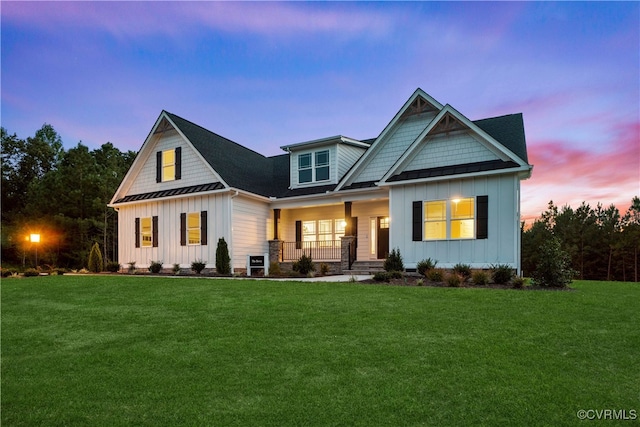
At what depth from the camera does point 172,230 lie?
19.2 meters

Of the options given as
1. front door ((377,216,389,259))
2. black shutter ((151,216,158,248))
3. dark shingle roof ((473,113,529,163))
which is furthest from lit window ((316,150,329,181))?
black shutter ((151,216,158,248))

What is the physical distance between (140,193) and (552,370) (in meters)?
20.5

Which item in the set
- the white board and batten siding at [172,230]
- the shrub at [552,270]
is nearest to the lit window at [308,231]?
the white board and batten siding at [172,230]

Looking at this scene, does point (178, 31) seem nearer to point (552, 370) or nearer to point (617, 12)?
point (617, 12)

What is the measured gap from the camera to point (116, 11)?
12.5 meters

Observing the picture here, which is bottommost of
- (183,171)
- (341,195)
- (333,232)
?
(333,232)

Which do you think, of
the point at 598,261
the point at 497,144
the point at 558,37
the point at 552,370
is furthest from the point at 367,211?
the point at 598,261

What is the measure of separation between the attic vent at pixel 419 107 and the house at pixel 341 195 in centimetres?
4

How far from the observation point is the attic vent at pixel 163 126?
19.5m

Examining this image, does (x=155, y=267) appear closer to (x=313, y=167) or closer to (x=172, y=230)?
(x=172, y=230)

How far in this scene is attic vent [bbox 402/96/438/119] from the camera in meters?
16.2

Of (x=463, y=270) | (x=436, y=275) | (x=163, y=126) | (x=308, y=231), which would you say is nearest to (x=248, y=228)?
(x=308, y=231)
